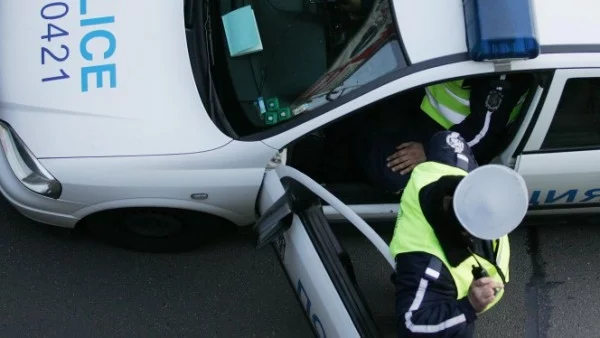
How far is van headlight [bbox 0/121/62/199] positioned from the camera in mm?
3492

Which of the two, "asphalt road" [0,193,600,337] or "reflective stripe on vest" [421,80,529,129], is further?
"asphalt road" [0,193,600,337]

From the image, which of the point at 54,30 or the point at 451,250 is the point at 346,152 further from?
the point at 54,30

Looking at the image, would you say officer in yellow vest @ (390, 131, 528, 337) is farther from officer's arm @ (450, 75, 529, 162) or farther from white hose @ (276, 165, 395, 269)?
officer's arm @ (450, 75, 529, 162)

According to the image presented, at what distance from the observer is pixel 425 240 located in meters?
2.69

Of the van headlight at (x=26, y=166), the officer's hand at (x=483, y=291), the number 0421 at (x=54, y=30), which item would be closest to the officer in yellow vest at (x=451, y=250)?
the officer's hand at (x=483, y=291)

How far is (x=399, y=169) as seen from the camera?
3637 millimetres

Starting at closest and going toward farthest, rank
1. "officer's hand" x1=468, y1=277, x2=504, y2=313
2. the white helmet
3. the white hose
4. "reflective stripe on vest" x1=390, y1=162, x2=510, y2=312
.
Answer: the white helmet < "officer's hand" x1=468, y1=277, x2=504, y2=313 < "reflective stripe on vest" x1=390, y1=162, x2=510, y2=312 < the white hose

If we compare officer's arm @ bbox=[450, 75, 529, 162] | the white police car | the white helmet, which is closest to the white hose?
the white police car

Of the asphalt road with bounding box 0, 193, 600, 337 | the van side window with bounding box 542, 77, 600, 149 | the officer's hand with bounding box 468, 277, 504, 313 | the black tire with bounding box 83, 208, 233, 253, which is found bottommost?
the asphalt road with bounding box 0, 193, 600, 337

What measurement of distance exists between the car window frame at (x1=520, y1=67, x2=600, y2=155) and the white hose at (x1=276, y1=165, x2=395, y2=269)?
0.96 meters

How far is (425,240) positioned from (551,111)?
1033 mm

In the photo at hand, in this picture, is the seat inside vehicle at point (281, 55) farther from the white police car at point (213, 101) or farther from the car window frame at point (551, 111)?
the car window frame at point (551, 111)

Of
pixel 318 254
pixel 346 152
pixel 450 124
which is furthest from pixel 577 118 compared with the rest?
pixel 318 254

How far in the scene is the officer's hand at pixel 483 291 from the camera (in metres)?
2.57
